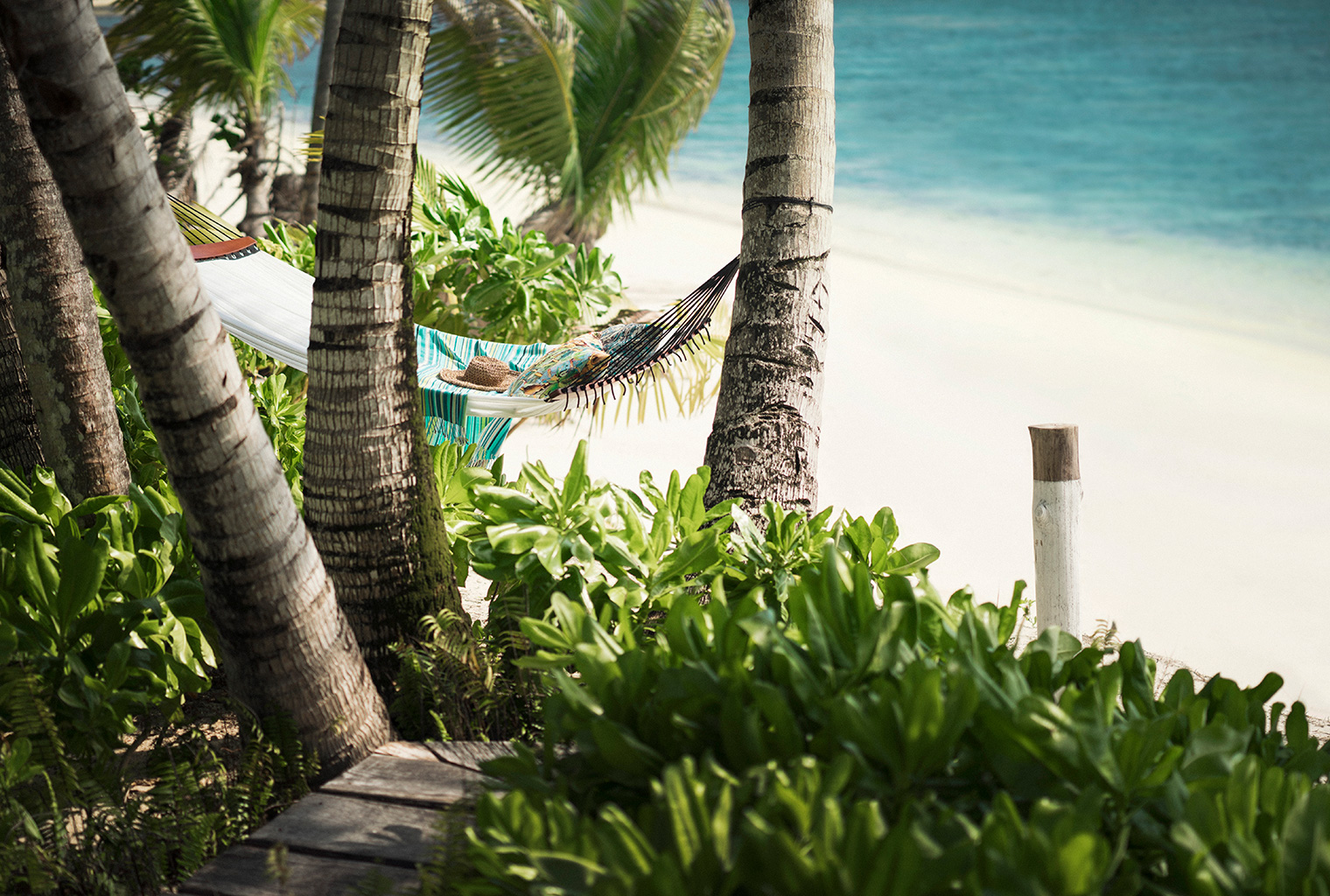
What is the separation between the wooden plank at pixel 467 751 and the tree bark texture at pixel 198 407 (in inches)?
4.5

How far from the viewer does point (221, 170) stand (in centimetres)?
1630

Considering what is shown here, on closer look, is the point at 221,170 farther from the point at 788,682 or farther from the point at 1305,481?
the point at 788,682

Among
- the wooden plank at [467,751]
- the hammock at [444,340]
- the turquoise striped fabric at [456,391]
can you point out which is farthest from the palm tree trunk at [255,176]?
the wooden plank at [467,751]

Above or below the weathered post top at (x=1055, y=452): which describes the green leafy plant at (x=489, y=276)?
above

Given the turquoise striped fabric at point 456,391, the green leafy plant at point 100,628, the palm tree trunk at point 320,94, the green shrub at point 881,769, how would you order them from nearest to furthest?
the green shrub at point 881,769, the green leafy plant at point 100,628, the turquoise striped fabric at point 456,391, the palm tree trunk at point 320,94

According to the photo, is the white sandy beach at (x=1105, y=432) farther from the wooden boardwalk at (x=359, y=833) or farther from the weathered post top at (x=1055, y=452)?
the wooden boardwalk at (x=359, y=833)

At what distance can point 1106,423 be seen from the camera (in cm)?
647

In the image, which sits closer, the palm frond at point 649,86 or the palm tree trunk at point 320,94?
the palm tree trunk at point 320,94

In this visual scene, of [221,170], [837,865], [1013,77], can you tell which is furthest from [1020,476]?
[1013,77]

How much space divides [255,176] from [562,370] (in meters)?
5.76

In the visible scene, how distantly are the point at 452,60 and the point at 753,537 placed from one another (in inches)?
216

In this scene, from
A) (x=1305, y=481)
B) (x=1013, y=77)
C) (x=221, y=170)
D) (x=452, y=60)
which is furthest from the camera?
(x=1013, y=77)

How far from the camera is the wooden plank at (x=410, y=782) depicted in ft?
4.30

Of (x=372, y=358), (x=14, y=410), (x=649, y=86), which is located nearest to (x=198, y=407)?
(x=372, y=358)
